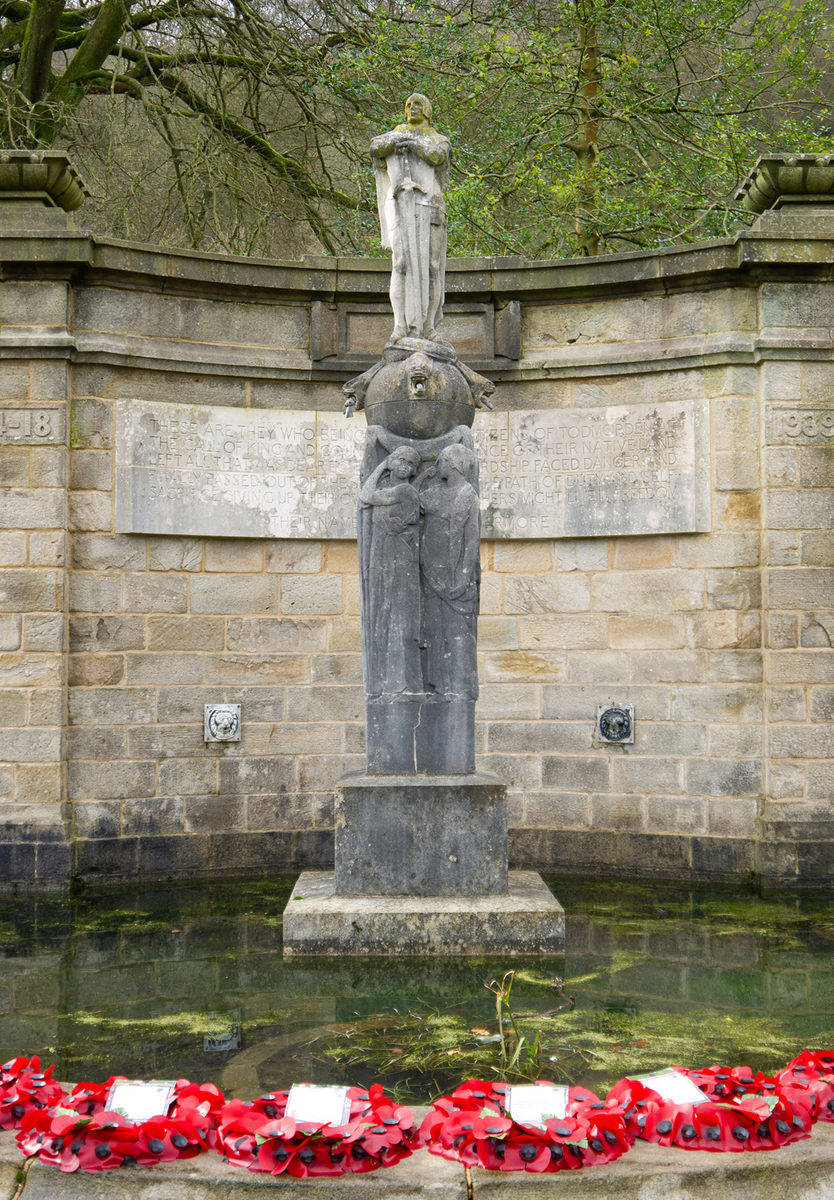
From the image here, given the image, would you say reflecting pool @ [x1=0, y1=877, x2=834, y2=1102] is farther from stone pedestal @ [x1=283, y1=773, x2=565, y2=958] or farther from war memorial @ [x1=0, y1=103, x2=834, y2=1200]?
stone pedestal @ [x1=283, y1=773, x2=565, y2=958]

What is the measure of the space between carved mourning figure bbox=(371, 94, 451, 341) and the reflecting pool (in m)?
3.03

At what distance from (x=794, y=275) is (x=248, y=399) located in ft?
11.6

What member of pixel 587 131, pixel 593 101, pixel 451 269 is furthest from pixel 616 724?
pixel 587 131

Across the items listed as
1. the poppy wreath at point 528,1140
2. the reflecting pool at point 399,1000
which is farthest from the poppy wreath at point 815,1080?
the reflecting pool at point 399,1000

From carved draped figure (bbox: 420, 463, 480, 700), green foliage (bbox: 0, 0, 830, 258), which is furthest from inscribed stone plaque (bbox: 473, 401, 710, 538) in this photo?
green foliage (bbox: 0, 0, 830, 258)

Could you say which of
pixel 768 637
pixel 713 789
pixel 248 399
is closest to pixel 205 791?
pixel 248 399

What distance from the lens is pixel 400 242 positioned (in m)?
5.44

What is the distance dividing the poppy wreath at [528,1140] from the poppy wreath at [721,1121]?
5 cm

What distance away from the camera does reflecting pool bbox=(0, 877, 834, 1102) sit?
3.43 meters

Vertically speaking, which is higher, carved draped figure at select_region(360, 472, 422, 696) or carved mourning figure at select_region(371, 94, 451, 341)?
carved mourning figure at select_region(371, 94, 451, 341)

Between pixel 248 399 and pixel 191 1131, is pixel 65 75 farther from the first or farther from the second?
pixel 191 1131

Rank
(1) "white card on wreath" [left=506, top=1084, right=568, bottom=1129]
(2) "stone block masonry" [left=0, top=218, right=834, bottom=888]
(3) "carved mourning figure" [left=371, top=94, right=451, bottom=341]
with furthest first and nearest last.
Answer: (2) "stone block masonry" [left=0, top=218, right=834, bottom=888]
(3) "carved mourning figure" [left=371, top=94, right=451, bottom=341]
(1) "white card on wreath" [left=506, top=1084, right=568, bottom=1129]

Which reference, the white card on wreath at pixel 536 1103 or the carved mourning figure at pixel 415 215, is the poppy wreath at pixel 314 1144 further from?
the carved mourning figure at pixel 415 215

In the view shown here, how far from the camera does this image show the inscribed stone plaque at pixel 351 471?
6844 mm
